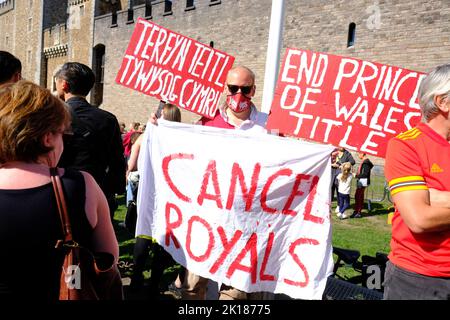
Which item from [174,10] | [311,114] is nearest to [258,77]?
[174,10]

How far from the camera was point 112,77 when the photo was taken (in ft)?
83.3

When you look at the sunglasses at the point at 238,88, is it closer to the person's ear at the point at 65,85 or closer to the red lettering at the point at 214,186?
the red lettering at the point at 214,186

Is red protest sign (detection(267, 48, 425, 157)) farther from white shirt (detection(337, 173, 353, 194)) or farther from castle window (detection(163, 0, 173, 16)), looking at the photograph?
castle window (detection(163, 0, 173, 16))

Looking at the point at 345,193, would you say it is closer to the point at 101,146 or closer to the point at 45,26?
the point at 101,146

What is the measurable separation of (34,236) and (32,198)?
0.12 metres

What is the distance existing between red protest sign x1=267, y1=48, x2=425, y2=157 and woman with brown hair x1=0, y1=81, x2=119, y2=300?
154 cm

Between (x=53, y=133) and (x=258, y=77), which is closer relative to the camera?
(x=53, y=133)

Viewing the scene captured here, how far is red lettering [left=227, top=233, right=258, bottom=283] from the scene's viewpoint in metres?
2.27

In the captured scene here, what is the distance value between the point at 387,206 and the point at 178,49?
735cm

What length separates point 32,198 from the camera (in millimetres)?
1281

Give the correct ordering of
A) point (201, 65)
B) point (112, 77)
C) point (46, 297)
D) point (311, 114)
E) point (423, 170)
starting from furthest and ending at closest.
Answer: point (112, 77) → point (201, 65) → point (311, 114) → point (423, 170) → point (46, 297)

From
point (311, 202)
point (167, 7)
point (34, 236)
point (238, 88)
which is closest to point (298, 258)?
point (311, 202)

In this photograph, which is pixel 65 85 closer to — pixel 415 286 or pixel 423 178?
pixel 423 178

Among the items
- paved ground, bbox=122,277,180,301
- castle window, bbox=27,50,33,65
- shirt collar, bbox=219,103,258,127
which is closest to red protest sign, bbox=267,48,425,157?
shirt collar, bbox=219,103,258,127
